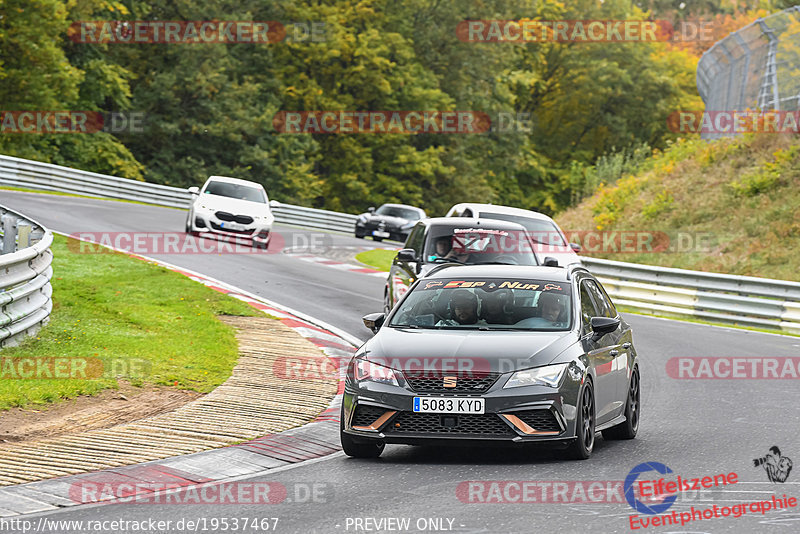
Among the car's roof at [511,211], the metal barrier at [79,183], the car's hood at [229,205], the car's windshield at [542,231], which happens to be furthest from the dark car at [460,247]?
the metal barrier at [79,183]

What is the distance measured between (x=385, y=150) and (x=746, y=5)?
57.1 m

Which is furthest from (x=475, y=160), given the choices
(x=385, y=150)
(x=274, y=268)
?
(x=274, y=268)

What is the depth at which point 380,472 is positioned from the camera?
8.48 metres

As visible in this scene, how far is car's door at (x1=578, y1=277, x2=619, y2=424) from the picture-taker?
31.0 feet

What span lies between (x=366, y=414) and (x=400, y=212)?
33.0 m

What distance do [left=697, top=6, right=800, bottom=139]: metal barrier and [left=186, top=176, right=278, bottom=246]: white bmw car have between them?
45.9ft

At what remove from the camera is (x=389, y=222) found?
133 feet

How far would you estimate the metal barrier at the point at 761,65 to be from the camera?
3103cm

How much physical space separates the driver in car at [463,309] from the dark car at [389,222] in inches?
1169

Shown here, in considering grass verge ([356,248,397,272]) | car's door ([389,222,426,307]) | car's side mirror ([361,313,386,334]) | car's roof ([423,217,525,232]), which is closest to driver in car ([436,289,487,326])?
car's side mirror ([361,313,386,334])

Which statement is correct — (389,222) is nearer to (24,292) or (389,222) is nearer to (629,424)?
(24,292)

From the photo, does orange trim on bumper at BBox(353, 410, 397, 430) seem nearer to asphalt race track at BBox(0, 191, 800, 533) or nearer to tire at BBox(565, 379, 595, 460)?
asphalt race track at BBox(0, 191, 800, 533)

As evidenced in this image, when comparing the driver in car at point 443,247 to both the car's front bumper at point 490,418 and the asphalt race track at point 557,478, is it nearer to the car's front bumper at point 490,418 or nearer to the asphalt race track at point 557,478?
the asphalt race track at point 557,478

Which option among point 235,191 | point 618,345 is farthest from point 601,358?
point 235,191
